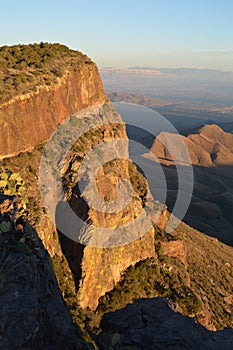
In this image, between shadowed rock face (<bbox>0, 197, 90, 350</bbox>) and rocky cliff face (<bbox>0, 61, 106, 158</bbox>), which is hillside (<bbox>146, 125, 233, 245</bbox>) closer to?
rocky cliff face (<bbox>0, 61, 106, 158</bbox>)

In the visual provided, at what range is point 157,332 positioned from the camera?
22125mm

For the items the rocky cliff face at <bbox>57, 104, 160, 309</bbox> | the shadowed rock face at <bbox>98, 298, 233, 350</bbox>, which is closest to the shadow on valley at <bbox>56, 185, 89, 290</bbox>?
the rocky cliff face at <bbox>57, 104, 160, 309</bbox>

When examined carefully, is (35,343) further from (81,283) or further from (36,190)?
(36,190)

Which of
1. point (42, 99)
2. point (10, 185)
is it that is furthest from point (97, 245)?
point (42, 99)

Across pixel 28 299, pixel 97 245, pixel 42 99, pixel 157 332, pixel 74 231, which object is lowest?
pixel 157 332

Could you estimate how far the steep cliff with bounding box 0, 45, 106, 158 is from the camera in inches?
1380

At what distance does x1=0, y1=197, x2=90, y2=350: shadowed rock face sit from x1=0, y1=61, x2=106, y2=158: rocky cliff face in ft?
62.1

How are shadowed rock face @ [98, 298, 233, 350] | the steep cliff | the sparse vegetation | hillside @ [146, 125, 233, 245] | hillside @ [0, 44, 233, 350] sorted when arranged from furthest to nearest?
1. hillside @ [146, 125, 233, 245]
2. the sparse vegetation
3. the steep cliff
4. shadowed rock face @ [98, 298, 233, 350]
5. hillside @ [0, 44, 233, 350]

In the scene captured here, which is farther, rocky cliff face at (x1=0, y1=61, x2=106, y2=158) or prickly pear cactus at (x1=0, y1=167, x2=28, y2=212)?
rocky cliff face at (x1=0, y1=61, x2=106, y2=158)

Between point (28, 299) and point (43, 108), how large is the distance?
2924 cm

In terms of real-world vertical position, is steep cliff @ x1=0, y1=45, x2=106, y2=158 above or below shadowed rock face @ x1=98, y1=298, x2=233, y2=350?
above

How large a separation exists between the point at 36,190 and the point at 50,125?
12022 mm

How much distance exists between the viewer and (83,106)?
4728 cm

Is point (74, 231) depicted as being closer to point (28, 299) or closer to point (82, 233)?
point (82, 233)
